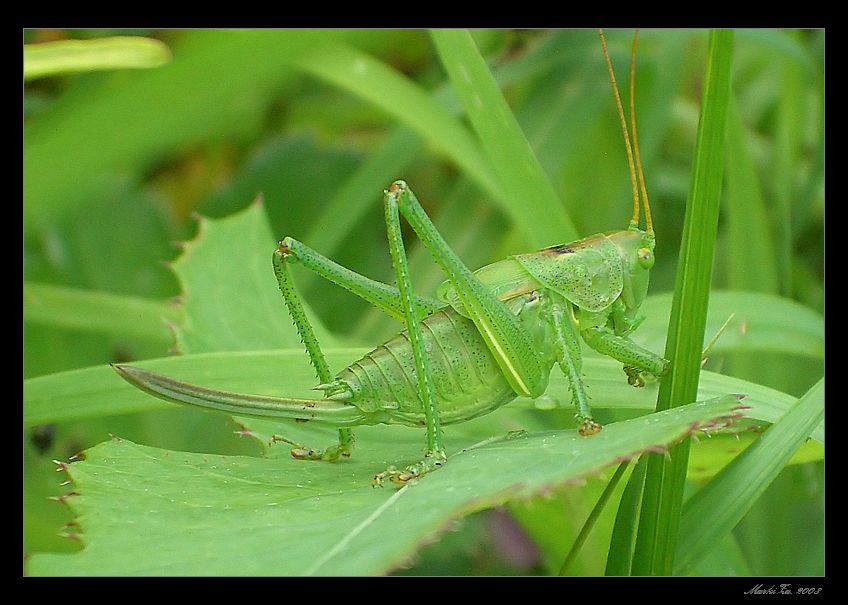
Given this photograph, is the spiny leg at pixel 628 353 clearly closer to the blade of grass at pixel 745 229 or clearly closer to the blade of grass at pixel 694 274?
the blade of grass at pixel 694 274

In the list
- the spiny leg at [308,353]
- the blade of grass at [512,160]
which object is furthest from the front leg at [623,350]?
the spiny leg at [308,353]

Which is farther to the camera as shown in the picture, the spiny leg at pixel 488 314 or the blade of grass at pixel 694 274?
the spiny leg at pixel 488 314

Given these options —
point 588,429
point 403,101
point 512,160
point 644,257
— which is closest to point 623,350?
point 644,257

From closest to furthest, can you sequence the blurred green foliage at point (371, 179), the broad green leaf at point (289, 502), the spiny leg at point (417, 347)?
the broad green leaf at point (289, 502) < the spiny leg at point (417, 347) < the blurred green foliage at point (371, 179)

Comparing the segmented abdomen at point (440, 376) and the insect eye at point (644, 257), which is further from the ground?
the insect eye at point (644, 257)

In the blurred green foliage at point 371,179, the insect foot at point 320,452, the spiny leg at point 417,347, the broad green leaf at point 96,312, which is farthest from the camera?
the broad green leaf at point 96,312

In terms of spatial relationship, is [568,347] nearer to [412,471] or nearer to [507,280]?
[507,280]
